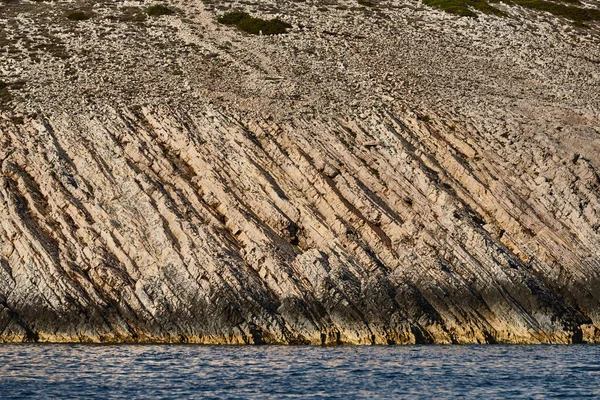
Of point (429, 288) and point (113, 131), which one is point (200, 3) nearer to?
point (113, 131)

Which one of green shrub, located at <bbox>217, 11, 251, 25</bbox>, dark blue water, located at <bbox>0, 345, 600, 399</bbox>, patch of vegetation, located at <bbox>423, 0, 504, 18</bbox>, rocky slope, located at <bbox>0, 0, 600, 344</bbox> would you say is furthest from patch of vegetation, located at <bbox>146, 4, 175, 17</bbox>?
dark blue water, located at <bbox>0, 345, 600, 399</bbox>

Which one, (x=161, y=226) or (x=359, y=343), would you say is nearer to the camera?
(x=359, y=343)

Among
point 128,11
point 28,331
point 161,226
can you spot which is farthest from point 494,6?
point 28,331

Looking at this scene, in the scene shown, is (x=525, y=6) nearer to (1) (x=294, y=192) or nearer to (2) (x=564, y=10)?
(2) (x=564, y=10)

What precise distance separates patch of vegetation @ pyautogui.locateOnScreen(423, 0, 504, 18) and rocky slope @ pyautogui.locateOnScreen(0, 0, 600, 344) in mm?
10782

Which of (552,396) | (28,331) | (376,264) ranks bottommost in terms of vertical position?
(28,331)

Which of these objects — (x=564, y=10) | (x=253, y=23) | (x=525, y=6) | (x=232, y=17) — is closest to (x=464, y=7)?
(x=525, y=6)

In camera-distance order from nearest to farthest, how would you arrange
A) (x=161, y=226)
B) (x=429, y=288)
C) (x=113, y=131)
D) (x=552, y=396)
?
(x=552, y=396)
(x=429, y=288)
(x=161, y=226)
(x=113, y=131)

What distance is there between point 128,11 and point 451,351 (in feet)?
154

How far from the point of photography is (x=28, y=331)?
40156 mm

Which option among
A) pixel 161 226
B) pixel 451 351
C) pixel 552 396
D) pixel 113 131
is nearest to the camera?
pixel 552 396

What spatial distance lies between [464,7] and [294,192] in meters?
38.2

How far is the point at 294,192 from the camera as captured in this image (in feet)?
158

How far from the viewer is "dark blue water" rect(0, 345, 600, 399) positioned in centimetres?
2975
